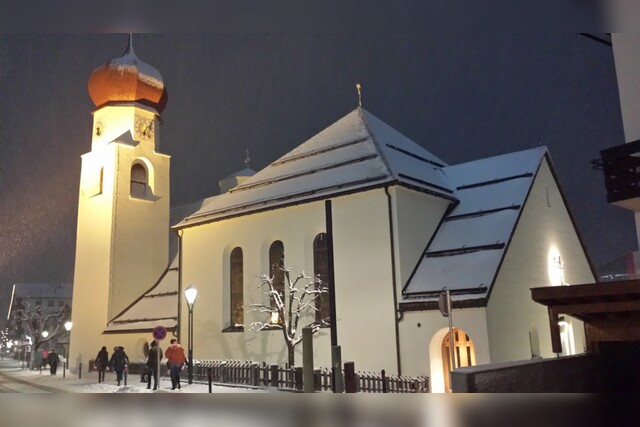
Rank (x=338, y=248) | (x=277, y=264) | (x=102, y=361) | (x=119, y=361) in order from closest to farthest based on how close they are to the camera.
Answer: (x=119, y=361), (x=102, y=361), (x=338, y=248), (x=277, y=264)

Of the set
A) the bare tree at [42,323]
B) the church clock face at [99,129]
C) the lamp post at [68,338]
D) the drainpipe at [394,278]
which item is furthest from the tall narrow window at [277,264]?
the church clock face at [99,129]

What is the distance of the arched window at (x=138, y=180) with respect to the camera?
982cm

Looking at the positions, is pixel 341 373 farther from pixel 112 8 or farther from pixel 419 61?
pixel 112 8

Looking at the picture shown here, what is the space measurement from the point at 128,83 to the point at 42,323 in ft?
16.1

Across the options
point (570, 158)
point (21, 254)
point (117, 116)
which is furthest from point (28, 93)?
point (570, 158)

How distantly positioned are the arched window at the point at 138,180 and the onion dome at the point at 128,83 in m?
1.11

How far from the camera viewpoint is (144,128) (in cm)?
1073

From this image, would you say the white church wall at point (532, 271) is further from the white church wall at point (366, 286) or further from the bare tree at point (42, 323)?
the bare tree at point (42, 323)

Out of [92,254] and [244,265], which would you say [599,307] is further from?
[92,254]

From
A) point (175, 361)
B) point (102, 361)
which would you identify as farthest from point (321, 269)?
point (102, 361)

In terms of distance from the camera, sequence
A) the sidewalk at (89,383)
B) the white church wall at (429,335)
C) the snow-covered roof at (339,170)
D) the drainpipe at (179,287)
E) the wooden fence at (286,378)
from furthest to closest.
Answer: the drainpipe at (179,287) → the snow-covered roof at (339,170) → the white church wall at (429,335) → the wooden fence at (286,378) → the sidewalk at (89,383)

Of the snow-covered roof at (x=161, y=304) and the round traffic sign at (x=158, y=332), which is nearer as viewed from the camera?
the round traffic sign at (x=158, y=332)

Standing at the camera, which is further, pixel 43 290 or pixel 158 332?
pixel 43 290

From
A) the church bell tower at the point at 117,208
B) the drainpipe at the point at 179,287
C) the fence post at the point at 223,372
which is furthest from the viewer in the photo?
the drainpipe at the point at 179,287
